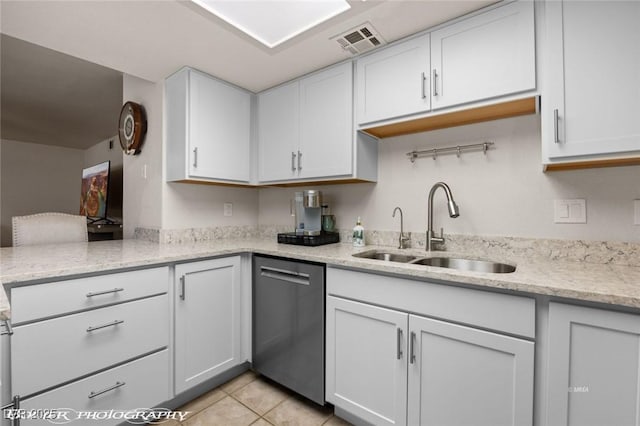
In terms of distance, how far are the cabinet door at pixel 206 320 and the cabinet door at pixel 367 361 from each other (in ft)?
2.40

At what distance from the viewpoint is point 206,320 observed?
6.01ft

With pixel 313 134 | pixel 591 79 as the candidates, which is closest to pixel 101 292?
pixel 313 134

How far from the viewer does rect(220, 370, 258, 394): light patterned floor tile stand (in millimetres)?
1929

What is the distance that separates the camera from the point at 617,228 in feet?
4.54

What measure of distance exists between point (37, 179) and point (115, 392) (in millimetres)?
6556

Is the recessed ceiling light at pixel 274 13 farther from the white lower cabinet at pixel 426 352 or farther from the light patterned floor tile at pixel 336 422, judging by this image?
the light patterned floor tile at pixel 336 422

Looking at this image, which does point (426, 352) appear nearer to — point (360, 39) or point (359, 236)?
point (359, 236)

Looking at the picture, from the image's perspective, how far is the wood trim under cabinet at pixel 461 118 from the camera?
1487mm

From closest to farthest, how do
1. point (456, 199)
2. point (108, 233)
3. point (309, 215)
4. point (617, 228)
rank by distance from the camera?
point (617, 228), point (456, 199), point (309, 215), point (108, 233)

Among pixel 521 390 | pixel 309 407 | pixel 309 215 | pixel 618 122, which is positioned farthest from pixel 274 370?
pixel 618 122

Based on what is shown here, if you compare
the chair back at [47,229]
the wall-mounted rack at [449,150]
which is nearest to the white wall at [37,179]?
the chair back at [47,229]

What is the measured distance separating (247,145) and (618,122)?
2.25m

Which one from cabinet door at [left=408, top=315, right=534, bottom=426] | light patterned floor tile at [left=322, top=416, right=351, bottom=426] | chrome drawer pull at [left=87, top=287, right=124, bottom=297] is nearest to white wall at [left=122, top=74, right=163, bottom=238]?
chrome drawer pull at [left=87, top=287, right=124, bottom=297]

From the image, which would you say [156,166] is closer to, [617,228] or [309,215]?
[309,215]
